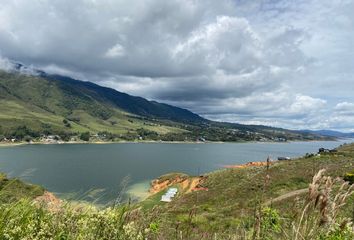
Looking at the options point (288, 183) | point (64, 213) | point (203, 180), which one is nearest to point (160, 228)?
point (64, 213)

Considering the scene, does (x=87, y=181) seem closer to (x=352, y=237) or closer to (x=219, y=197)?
(x=219, y=197)

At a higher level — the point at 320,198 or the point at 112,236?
the point at 320,198

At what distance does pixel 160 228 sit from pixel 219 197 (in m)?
39.5

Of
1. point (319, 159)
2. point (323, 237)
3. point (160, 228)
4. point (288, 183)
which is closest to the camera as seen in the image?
point (323, 237)

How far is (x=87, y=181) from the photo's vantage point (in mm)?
91375

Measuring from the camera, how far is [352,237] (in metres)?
4.07

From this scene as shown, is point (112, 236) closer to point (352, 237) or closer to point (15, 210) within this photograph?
point (15, 210)

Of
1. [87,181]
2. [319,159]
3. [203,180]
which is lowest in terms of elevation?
[87,181]

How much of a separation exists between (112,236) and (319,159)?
58.5 m

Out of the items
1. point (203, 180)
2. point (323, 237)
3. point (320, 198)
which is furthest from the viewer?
point (203, 180)

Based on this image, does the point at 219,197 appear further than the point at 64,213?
Yes

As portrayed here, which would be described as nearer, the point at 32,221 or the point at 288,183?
the point at 32,221

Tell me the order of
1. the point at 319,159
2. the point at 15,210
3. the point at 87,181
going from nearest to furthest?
the point at 15,210 < the point at 319,159 < the point at 87,181

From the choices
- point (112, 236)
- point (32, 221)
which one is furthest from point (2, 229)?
point (112, 236)
